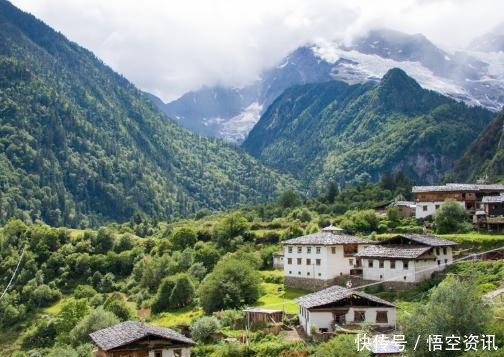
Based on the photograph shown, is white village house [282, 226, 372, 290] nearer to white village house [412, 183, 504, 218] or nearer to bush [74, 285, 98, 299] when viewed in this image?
white village house [412, 183, 504, 218]

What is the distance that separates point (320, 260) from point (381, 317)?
2405cm

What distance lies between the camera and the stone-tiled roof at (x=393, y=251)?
80.6 meters

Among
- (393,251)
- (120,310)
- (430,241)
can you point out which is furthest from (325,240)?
(120,310)

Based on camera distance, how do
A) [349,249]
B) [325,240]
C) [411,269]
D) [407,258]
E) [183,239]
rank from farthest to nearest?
1. [183,239]
2. [349,249]
3. [325,240]
4. [411,269]
5. [407,258]

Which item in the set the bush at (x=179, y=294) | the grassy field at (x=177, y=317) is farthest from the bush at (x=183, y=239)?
the grassy field at (x=177, y=317)

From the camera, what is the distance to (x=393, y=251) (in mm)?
83125

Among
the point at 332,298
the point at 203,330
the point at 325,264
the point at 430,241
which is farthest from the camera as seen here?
the point at 325,264

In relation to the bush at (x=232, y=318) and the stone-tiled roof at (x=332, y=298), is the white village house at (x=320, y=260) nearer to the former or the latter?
the bush at (x=232, y=318)

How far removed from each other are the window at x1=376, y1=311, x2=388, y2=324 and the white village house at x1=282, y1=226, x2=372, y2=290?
71.8 feet

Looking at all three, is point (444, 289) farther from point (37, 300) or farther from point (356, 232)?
point (37, 300)

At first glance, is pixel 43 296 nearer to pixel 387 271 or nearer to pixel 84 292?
pixel 84 292

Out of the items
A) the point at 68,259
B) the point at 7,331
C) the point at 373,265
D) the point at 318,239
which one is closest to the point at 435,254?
the point at 373,265

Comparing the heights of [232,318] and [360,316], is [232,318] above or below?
below

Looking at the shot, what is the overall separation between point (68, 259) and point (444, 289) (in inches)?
4009
